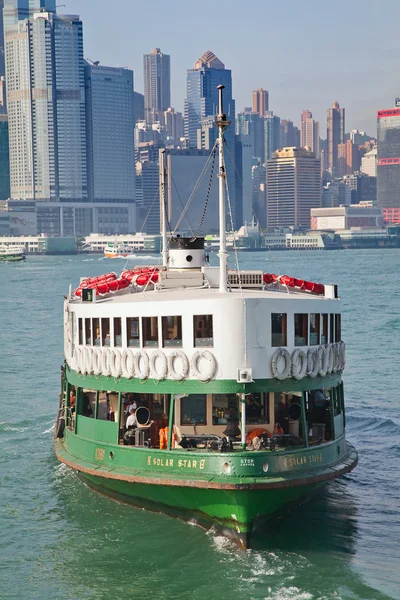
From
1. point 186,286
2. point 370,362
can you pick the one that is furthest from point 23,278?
point 186,286

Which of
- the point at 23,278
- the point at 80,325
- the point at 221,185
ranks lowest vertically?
the point at 23,278

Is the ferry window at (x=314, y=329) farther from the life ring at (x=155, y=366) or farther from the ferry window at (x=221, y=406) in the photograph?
the life ring at (x=155, y=366)

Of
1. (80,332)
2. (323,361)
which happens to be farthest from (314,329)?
(80,332)

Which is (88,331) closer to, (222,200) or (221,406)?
(221,406)

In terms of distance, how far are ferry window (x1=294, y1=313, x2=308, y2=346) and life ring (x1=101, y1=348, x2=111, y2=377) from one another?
432cm

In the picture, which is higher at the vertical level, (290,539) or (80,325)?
(80,325)

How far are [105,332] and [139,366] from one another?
6.89 ft

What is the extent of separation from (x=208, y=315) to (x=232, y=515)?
418cm

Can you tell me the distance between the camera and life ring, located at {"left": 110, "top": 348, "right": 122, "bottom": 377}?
23781mm

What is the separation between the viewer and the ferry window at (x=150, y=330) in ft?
76.5

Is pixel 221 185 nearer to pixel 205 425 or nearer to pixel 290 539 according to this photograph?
pixel 205 425

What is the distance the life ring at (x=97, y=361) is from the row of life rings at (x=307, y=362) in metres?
4.55

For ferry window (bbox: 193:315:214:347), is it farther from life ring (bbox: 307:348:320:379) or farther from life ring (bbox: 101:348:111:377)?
life ring (bbox: 101:348:111:377)

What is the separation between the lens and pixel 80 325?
86.2ft
